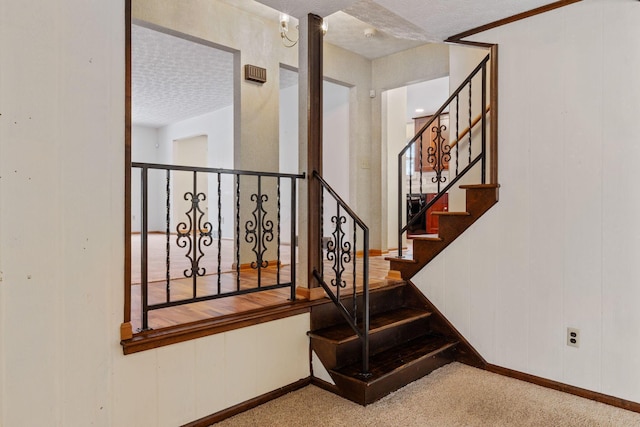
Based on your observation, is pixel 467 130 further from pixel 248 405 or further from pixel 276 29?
pixel 248 405

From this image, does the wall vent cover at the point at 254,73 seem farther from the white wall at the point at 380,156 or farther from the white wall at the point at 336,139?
the white wall at the point at 380,156

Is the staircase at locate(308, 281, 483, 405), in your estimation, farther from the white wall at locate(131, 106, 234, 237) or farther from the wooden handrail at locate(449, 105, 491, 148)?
the white wall at locate(131, 106, 234, 237)

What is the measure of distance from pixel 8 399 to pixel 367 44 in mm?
4637

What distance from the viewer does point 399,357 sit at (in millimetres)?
2652

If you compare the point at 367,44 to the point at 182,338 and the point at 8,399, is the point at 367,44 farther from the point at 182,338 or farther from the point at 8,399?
the point at 8,399

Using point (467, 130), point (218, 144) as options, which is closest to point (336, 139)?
point (467, 130)

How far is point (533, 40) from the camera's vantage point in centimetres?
270

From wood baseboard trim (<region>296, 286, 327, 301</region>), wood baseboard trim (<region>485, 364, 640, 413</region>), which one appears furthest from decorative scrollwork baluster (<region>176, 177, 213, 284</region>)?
wood baseboard trim (<region>485, 364, 640, 413</region>)

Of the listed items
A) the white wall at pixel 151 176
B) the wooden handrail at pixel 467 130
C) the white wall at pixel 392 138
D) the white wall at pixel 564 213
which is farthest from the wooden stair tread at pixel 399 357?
the white wall at pixel 151 176

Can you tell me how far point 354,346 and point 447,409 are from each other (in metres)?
0.64

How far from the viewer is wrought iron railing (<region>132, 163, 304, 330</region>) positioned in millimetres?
2121

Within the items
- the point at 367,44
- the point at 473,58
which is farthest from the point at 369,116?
the point at 473,58

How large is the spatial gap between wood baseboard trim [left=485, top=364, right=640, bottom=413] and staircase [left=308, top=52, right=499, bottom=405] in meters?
0.15

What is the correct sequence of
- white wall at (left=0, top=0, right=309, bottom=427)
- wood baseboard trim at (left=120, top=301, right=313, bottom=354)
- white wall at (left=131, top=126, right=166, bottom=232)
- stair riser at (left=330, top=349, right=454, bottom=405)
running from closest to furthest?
white wall at (left=0, top=0, right=309, bottom=427) < wood baseboard trim at (left=120, top=301, right=313, bottom=354) < stair riser at (left=330, top=349, right=454, bottom=405) < white wall at (left=131, top=126, right=166, bottom=232)
